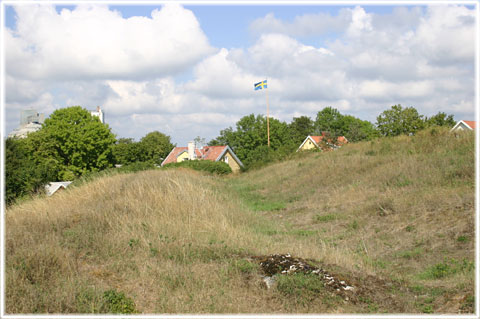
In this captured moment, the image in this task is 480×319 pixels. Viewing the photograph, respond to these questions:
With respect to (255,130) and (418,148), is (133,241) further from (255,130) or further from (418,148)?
(255,130)

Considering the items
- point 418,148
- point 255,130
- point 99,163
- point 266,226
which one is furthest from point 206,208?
point 255,130

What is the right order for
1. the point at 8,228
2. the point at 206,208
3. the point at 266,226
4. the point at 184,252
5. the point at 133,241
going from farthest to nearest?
1. the point at 266,226
2. the point at 206,208
3. the point at 8,228
4. the point at 133,241
5. the point at 184,252

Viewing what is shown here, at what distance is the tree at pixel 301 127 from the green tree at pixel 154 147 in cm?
2650

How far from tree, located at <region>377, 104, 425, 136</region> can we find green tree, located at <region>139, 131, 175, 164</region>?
41.9 m

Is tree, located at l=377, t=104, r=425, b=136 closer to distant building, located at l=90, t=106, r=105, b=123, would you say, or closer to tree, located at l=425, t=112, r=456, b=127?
tree, located at l=425, t=112, r=456, b=127

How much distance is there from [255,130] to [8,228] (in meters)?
71.6

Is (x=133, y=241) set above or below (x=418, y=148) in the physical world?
below

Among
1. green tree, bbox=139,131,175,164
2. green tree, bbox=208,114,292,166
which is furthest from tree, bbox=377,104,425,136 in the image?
green tree, bbox=139,131,175,164

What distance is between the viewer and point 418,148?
17.9 metres

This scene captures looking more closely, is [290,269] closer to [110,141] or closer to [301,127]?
[110,141]

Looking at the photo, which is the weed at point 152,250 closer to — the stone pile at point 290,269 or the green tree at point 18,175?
the stone pile at point 290,269

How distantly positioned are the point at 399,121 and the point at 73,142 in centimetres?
4113

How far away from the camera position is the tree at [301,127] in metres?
85.0

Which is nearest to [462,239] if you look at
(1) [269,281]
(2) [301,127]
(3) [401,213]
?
(3) [401,213]
